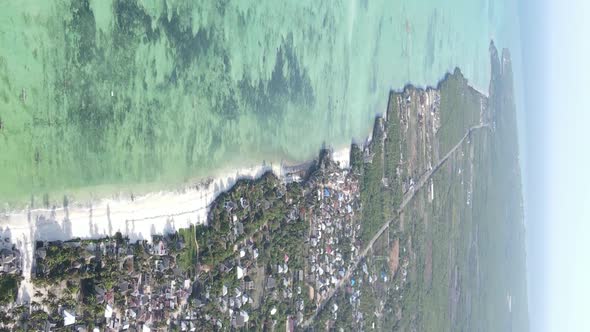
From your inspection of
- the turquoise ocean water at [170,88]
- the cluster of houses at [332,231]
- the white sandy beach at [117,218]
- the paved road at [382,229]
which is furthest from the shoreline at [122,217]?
the paved road at [382,229]

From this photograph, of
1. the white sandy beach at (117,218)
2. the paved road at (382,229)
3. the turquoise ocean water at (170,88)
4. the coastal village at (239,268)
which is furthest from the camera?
the paved road at (382,229)

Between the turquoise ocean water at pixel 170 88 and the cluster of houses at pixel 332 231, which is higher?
the turquoise ocean water at pixel 170 88

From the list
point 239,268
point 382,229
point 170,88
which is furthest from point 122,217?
point 382,229

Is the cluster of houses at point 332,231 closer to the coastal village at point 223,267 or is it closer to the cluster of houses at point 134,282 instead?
the coastal village at point 223,267

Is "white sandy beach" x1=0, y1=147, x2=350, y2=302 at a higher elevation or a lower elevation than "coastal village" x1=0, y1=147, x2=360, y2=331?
higher

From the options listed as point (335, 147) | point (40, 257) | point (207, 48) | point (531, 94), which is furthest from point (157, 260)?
point (531, 94)

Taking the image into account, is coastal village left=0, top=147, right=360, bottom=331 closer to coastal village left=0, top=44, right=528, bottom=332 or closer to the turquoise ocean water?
coastal village left=0, top=44, right=528, bottom=332

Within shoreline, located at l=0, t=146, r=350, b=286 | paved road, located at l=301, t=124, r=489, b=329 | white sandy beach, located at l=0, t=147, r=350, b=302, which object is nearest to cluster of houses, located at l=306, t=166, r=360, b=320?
paved road, located at l=301, t=124, r=489, b=329
